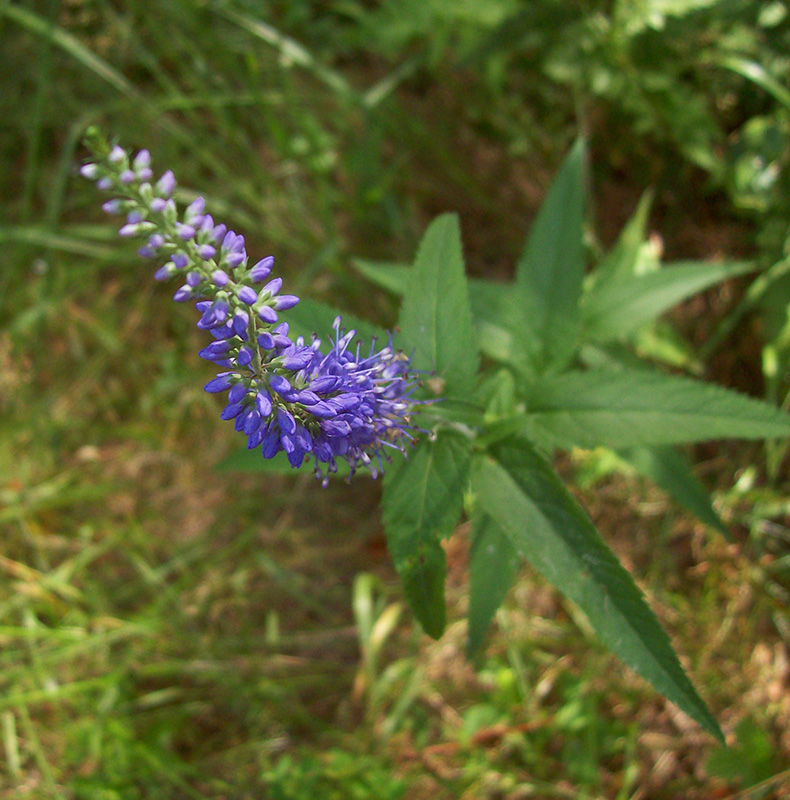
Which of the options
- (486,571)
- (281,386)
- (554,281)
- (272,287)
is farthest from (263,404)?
(554,281)

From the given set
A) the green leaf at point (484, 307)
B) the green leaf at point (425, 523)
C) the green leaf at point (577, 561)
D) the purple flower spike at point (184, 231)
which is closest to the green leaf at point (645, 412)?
the green leaf at point (577, 561)

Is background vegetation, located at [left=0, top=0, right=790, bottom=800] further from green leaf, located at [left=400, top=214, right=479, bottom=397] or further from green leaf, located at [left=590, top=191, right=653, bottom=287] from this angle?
green leaf, located at [left=400, top=214, right=479, bottom=397]

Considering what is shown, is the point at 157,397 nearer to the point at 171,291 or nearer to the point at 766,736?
the point at 171,291

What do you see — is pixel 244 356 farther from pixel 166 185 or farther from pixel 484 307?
pixel 484 307

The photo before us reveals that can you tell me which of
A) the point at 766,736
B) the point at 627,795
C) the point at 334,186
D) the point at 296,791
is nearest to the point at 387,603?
the point at 296,791

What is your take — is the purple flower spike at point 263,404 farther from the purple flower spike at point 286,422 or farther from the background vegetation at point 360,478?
the background vegetation at point 360,478

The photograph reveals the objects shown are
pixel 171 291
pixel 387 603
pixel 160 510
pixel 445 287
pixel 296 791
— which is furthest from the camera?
pixel 171 291

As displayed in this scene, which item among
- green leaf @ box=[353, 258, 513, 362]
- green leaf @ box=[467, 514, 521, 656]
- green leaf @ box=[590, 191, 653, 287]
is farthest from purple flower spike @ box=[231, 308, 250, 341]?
green leaf @ box=[590, 191, 653, 287]
